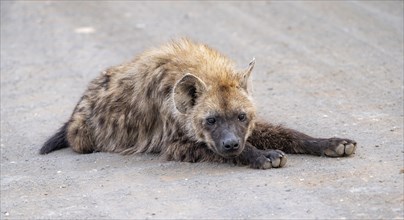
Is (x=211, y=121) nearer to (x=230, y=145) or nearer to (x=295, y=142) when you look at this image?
(x=230, y=145)

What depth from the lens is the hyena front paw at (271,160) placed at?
5906 mm

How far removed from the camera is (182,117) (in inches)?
251

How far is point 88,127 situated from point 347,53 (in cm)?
348

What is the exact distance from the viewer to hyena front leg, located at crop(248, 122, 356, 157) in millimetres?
6031

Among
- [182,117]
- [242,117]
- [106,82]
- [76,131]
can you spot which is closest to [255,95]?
[106,82]

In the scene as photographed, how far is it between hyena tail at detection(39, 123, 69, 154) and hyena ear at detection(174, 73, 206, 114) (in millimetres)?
1316

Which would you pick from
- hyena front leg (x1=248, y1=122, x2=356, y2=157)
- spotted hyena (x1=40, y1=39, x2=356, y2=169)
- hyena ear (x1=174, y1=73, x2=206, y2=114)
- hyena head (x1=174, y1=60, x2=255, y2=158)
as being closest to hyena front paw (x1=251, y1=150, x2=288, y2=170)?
spotted hyena (x1=40, y1=39, x2=356, y2=169)

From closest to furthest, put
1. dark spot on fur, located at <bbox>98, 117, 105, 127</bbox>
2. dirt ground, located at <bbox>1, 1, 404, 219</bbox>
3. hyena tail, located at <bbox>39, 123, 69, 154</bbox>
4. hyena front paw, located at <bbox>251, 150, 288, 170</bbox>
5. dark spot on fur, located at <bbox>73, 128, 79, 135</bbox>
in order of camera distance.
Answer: dirt ground, located at <bbox>1, 1, 404, 219</bbox>, hyena front paw, located at <bbox>251, 150, 288, 170</bbox>, dark spot on fur, located at <bbox>98, 117, 105, 127</bbox>, dark spot on fur, located at <bbox>73, 128, 79, 135</bbox>, hyena tail, located at <bbox>39, 123, 69, 154</bbox>

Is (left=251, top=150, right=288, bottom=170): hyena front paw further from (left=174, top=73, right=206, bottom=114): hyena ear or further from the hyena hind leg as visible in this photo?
the hyena hind leg

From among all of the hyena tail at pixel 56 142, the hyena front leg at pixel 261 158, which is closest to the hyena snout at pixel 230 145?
the hyena front leg at pixel 261 158

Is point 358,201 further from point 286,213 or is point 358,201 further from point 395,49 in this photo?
point 395,49

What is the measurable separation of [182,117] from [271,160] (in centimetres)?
78

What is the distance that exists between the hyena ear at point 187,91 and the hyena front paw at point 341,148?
3.03ft

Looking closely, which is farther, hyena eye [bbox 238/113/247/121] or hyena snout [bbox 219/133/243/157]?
hyena eye [bbox 238/113/247/121]
